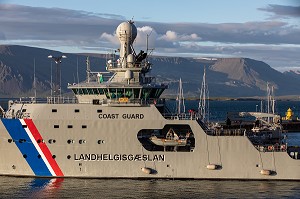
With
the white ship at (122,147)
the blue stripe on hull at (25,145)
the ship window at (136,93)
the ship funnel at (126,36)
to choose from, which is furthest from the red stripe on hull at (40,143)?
the ship funnel at (126,36)

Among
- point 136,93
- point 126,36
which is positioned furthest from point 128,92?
point 126,36

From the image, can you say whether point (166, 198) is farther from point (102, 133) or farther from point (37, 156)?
point (37, 156)

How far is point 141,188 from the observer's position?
38.2 m

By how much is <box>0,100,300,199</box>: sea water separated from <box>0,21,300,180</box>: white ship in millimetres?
502

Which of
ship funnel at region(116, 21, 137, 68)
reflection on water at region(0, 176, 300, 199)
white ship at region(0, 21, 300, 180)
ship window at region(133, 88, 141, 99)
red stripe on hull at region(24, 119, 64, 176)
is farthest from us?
ship funnel at region(116, 21, 137, 68)

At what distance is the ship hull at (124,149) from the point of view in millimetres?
39625

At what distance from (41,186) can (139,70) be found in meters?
9.66

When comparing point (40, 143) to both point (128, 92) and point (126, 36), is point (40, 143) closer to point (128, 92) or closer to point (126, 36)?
point (128, 92)

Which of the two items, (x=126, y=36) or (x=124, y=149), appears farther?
(x=126, y=36)

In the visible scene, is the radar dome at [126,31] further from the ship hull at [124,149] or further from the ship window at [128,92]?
the ship hull at [124,149]

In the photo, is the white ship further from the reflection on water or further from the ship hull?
the reflection on water

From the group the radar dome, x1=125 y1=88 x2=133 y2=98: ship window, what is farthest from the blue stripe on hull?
the radar dome

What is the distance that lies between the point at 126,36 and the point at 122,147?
793cm

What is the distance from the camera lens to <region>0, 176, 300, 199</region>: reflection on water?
36938 millimetres
